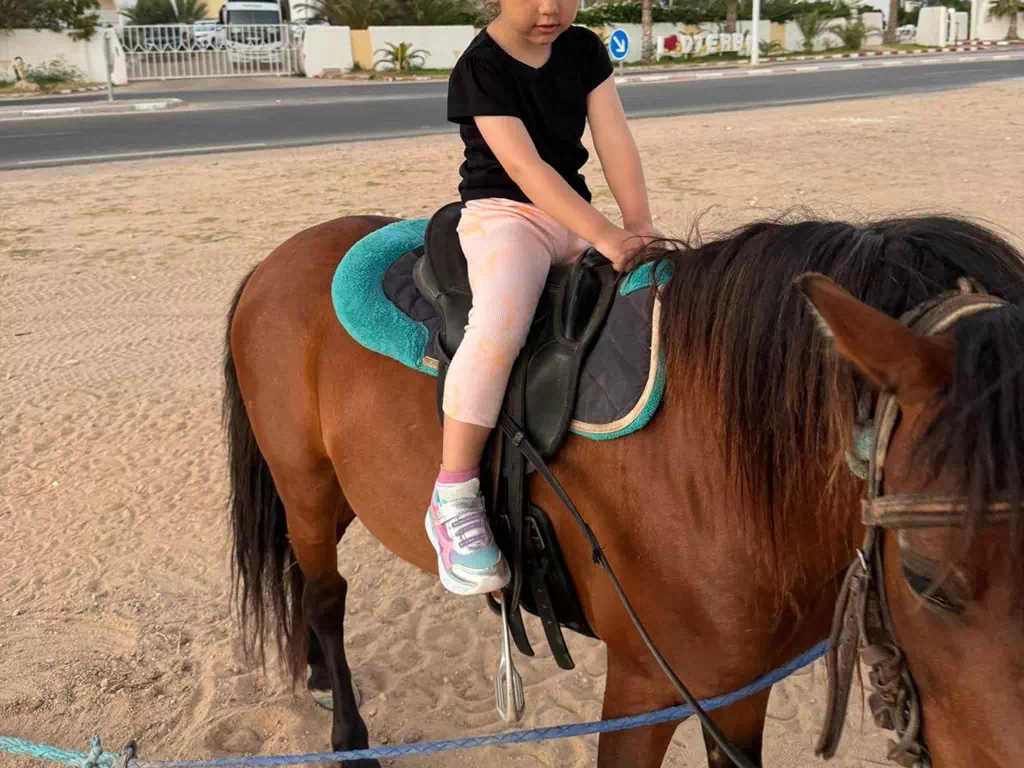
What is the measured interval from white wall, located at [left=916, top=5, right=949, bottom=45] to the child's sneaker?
48.3 m

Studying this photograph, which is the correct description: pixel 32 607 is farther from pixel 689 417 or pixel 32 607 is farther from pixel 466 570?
pixel 689 417

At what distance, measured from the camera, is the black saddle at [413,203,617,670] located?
71.9 inches

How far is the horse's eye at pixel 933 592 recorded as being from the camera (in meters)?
1.13

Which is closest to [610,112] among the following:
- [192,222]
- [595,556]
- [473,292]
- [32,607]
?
[473,292]

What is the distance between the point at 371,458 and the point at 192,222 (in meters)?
8.24

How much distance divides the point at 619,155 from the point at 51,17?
1167 inches

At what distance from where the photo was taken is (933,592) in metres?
1.14

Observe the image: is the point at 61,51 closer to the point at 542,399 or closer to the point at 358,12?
the point at 358,12

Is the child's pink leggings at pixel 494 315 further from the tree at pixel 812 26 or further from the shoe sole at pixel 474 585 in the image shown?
the tree at pixel 812 26

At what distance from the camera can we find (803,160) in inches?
469

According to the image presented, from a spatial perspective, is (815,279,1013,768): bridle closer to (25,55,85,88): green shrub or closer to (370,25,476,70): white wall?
(25,55,85,88): green shrub

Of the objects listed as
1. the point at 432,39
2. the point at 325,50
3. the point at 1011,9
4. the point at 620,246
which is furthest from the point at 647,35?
the point at 620,246

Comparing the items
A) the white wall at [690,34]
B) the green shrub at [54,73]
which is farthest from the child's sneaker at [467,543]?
the white wall at [690,34]

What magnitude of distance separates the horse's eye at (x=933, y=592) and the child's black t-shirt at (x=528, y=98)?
1257 mm
